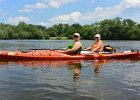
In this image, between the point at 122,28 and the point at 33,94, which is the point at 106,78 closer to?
the point at 33,94

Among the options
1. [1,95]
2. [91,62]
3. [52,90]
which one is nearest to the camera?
[1,95]

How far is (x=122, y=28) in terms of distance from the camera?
317 feet

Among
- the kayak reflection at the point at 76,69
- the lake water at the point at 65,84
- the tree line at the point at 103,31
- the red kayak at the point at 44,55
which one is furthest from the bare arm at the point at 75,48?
the tree line at the point at 103,31

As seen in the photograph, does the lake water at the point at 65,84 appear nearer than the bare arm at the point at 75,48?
Yes

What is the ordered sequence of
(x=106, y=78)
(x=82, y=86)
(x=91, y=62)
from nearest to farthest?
(x=82, y=86) → (x=106, y=78) → (x=91, y=62)

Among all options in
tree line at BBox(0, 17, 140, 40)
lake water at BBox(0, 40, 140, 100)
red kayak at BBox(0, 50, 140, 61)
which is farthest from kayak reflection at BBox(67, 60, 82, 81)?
tree line at BBox(0, 17, 140, 40)

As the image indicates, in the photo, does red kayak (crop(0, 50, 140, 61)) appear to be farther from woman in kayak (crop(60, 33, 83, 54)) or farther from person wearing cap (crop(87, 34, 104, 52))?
person wearing cap (crop(87, 34, 104, 52))

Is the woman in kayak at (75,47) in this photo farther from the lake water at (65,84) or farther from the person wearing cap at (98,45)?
the lake water at (65,84)

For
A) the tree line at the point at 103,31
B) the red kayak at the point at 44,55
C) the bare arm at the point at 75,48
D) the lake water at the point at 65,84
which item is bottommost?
the lake water at the point at 65,84

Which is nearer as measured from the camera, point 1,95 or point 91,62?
point 1,95

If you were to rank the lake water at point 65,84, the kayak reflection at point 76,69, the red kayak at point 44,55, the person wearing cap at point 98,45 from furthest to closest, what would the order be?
the person wearing cap at point 98,45 → the red kayak at point 44,55 → the kayak reflection at point 76,69 → the lake water at point 65,84

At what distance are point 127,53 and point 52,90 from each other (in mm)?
11588

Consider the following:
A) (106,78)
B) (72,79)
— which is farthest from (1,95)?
(106,78)

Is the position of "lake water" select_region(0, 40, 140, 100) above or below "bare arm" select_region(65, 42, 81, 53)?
below
